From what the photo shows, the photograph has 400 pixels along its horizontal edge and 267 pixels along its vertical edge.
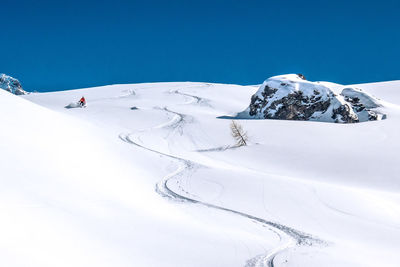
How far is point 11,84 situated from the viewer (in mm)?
113500

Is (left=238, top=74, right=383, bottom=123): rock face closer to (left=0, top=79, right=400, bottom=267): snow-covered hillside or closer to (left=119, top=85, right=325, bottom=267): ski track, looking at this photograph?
(left=0, top=79, right=400, bottom=267): snow-covered hillside

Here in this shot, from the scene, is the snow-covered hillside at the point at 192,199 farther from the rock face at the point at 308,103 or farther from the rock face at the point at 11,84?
the rock face at the point at 11,84

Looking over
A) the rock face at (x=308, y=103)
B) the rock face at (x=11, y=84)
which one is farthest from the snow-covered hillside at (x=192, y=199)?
the rock face at (x=11, y=84)

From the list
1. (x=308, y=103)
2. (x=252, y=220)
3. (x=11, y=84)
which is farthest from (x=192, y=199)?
(x=11, y=84)


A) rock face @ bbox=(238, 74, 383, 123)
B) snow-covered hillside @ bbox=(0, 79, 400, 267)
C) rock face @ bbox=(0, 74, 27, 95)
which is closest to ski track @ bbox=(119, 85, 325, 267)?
snow-covered hillside @ bbox=(0, 79, 400, 267)

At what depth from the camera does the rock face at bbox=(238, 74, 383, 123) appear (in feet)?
103

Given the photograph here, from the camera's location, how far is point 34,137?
13453 mm

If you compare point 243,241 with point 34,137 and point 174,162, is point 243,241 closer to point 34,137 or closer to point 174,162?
point 34,137

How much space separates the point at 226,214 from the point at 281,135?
16.2 metres

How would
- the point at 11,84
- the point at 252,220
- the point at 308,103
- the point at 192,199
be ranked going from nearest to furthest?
the point at 252,220 < the point at 192,199 < the point at 308,103 < the point at 11,84

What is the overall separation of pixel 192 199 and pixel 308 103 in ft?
73.6

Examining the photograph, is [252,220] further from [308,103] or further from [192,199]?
[308,103]

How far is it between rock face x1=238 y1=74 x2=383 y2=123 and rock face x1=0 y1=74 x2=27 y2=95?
94.2 m

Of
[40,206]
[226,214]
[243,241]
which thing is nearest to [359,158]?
[226,214]
